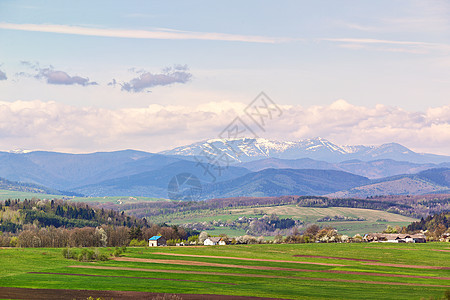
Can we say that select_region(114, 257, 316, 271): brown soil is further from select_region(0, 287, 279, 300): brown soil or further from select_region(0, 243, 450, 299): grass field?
select_region(0, 287, 279, 300): brown soil

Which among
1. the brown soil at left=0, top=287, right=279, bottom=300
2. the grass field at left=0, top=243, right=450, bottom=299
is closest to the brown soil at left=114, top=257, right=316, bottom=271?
the grass field at left=0, top=243, right=450, bottom=299

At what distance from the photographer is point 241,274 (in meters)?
115

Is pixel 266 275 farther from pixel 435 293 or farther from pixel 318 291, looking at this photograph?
pixel 435 293

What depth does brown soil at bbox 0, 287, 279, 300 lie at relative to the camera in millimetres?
83375

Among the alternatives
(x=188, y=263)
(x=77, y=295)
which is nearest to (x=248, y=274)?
(x=188, y=263)

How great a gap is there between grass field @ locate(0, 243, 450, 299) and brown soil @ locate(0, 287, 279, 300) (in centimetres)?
324

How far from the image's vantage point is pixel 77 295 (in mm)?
85688

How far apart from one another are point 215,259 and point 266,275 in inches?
1443

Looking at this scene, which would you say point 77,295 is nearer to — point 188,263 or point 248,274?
point 248,274

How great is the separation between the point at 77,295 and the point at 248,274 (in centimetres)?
3839

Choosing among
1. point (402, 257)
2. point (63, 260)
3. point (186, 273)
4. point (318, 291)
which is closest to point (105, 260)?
point (63, 260)

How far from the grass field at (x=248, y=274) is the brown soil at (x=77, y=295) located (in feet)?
10.6

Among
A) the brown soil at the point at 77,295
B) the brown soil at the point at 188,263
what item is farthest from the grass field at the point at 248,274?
the brown soil at the point at 77,295

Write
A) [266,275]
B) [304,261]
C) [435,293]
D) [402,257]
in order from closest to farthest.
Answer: [435,293] → [266,275] → [304,261] → [402,257]
